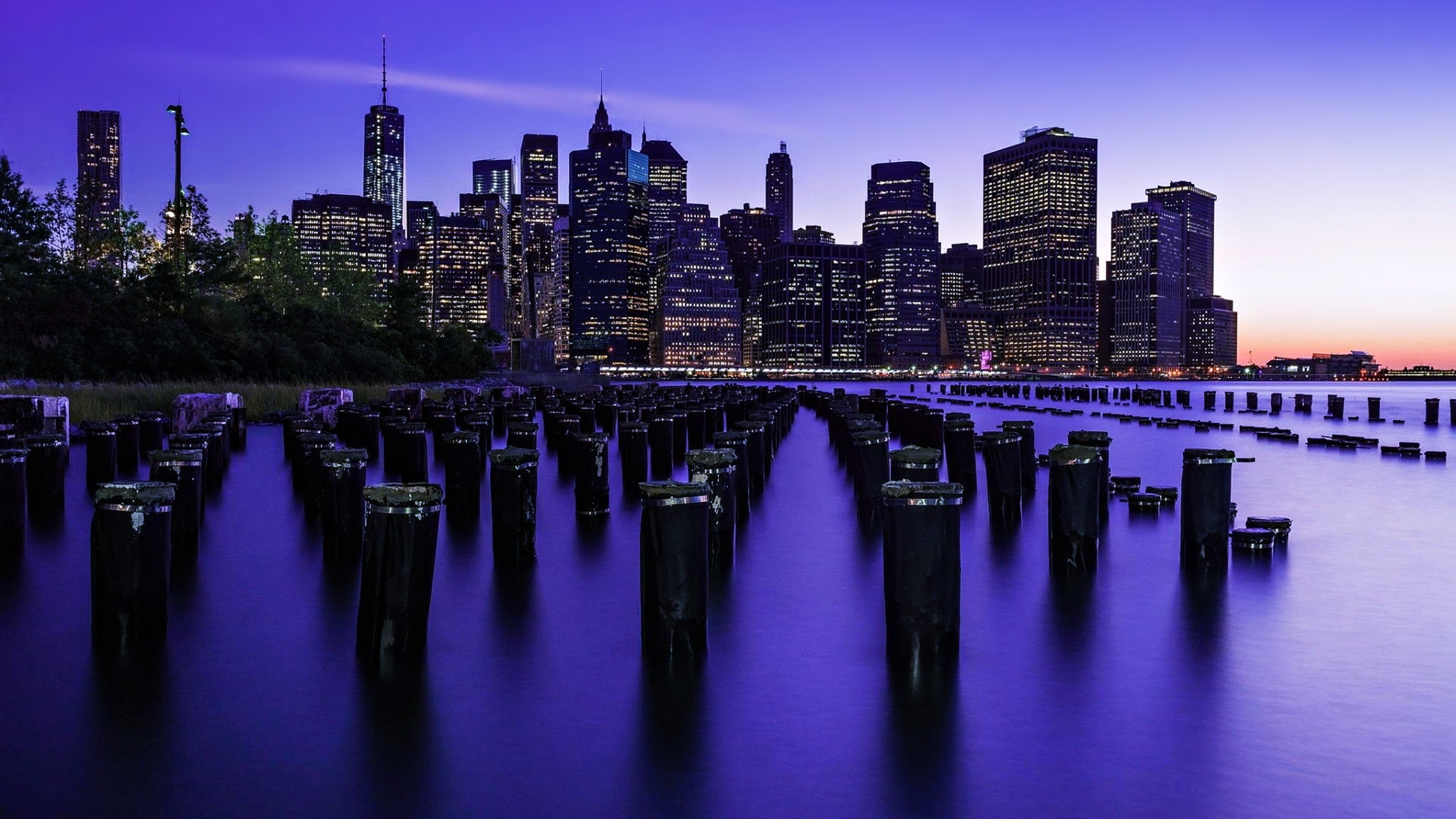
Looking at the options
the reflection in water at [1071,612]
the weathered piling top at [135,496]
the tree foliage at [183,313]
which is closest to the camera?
the weathered piling top at [135,496]

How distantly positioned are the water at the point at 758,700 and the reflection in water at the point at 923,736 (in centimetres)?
2

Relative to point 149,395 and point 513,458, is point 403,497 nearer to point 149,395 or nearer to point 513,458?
point 513,458

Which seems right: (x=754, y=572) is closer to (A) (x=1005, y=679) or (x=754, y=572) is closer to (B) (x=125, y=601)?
(A) (x=1005, y=679)

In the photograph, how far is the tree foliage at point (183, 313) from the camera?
1656 inches

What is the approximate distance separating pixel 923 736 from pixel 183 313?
50380mm

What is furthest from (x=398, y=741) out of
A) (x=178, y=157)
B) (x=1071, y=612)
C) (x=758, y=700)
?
(x=178, y=157)

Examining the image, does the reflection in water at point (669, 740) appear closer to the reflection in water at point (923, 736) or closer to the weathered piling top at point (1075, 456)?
the reflection in water at point (923, 736)

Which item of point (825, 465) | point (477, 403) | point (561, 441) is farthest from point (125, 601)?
point (477, 403)

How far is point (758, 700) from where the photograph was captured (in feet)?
23.5

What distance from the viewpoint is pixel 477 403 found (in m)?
35.6

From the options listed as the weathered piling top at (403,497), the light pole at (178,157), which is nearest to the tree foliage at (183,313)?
the light pole at (178,157)

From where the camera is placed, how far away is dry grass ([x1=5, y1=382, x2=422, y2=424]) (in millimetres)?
29344

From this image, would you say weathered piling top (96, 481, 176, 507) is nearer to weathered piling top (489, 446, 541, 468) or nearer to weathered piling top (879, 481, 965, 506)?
weathered piling top (489, 446, 541, 468)

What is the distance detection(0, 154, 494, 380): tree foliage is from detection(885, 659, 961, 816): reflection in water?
A: 128ft
